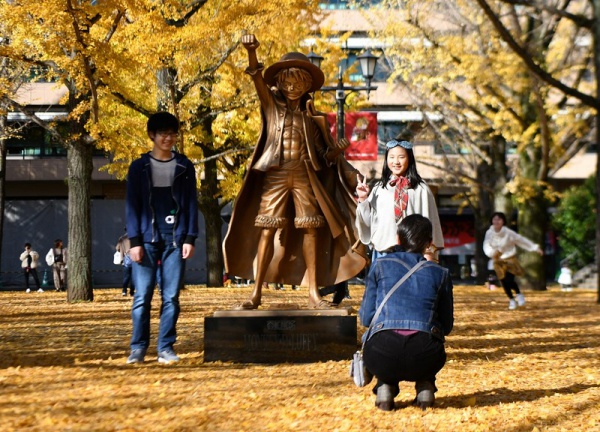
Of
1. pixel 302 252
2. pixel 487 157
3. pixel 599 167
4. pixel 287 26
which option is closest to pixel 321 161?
pixel 302 252

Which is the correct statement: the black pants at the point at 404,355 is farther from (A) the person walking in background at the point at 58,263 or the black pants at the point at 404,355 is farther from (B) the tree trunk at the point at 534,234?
(A) the person walking in background at the point at 58,263

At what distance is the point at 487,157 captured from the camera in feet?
95.4

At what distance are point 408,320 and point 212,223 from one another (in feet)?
76.3

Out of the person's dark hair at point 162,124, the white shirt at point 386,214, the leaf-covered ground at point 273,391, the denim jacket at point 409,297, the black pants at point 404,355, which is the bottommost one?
the leaf-covered ground at point 273,391

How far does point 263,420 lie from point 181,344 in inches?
172

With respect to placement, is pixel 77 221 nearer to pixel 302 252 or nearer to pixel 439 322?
pixel 302 252

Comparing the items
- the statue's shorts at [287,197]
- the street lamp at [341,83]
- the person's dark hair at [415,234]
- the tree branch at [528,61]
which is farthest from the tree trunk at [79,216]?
the person's dark hair at [415,234]

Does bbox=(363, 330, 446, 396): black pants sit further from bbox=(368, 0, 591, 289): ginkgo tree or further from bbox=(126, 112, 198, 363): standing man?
bbox=(368, 0, 591, 289): ginkgo tree

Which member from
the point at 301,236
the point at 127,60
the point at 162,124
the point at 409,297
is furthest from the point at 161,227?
the point at 127,60

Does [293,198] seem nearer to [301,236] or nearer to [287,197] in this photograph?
[287,197]

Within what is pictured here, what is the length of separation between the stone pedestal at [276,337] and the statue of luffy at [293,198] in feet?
0.99

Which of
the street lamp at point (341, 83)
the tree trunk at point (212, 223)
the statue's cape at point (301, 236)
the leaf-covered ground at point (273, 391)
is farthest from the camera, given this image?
the tree trunk at point (212, 223)

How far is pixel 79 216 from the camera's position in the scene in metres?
18.3

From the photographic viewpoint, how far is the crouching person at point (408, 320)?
5504 millimetres
